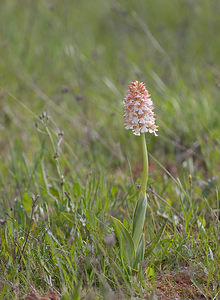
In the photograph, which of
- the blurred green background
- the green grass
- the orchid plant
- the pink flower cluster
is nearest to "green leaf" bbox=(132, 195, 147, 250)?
the orchid plant

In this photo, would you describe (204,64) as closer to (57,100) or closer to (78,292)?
(57,100)

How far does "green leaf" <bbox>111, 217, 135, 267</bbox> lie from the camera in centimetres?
140

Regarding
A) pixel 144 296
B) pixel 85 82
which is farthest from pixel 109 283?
pixel 85 82

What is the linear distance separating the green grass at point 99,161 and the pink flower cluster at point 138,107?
0.39 meters

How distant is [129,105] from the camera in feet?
4.50

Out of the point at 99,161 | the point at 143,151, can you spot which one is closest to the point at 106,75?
the point at 99,161

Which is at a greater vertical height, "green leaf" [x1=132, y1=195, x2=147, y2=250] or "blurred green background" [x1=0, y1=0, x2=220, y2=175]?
"blurred green background" [x1=0, y1=0, x2=220, y2=175]

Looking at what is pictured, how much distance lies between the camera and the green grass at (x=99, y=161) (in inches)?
58.3

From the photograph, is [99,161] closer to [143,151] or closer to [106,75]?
[143,151]

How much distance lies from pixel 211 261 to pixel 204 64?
2.90m

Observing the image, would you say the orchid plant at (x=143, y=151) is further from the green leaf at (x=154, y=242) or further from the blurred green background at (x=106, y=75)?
the blurred green background at (x=106, y=75)

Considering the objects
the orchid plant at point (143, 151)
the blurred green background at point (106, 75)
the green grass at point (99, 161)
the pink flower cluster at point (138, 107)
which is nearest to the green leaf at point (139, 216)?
the orchid plant at point (143, 151)

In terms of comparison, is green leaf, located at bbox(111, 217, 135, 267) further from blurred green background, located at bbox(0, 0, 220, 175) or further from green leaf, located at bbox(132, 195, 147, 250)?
blurred green background, located at bbox(0, 0, 220, 175)

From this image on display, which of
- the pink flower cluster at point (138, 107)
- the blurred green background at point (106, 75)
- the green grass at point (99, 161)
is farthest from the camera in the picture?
the blurred green background at point (106, 75)
